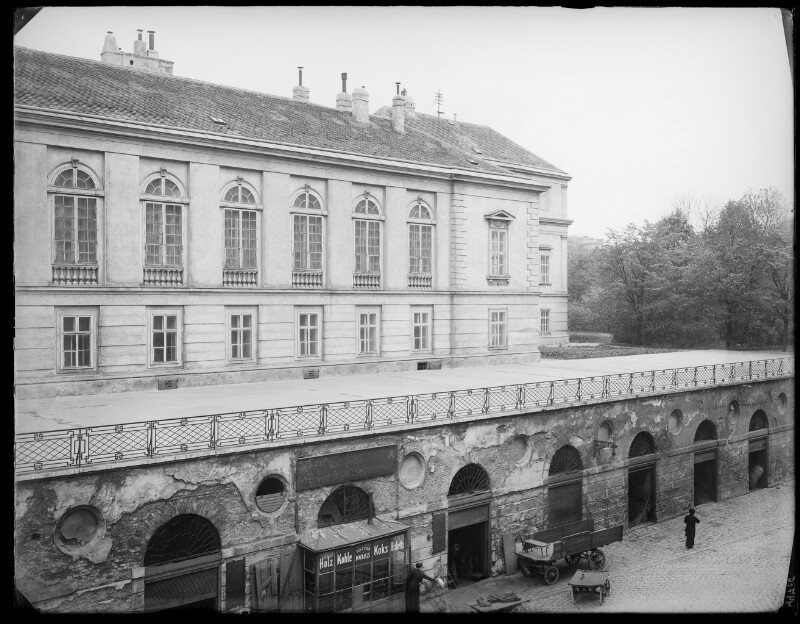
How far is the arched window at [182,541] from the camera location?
37.1 ft

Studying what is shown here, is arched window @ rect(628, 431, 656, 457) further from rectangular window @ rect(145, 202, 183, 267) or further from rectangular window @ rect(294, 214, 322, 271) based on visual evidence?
rectangular window @ rect(145, 202, 183, 267)

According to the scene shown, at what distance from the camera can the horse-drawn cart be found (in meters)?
A: 14.9

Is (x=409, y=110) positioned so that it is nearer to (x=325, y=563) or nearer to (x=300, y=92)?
(x=300, y=92)

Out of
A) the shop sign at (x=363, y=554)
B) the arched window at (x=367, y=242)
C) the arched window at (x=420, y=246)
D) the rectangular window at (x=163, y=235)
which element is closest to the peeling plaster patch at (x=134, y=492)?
the shop sign at (x=363, y=554)

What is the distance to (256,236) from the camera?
57.6 ft

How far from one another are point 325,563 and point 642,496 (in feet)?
32.9

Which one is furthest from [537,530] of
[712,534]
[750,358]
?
[750,358]

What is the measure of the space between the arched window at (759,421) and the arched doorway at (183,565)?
604 inches

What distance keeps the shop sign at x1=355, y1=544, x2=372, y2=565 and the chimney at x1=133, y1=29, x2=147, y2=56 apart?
9.84 meters

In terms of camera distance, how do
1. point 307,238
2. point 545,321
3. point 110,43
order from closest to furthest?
point 110,43 → point 307,238 → point 545,321

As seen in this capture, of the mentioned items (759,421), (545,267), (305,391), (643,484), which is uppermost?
(545,267)

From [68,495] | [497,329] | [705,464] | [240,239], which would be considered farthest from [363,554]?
[705,464]

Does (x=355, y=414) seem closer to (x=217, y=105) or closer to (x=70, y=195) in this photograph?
(x=70, y=195)
